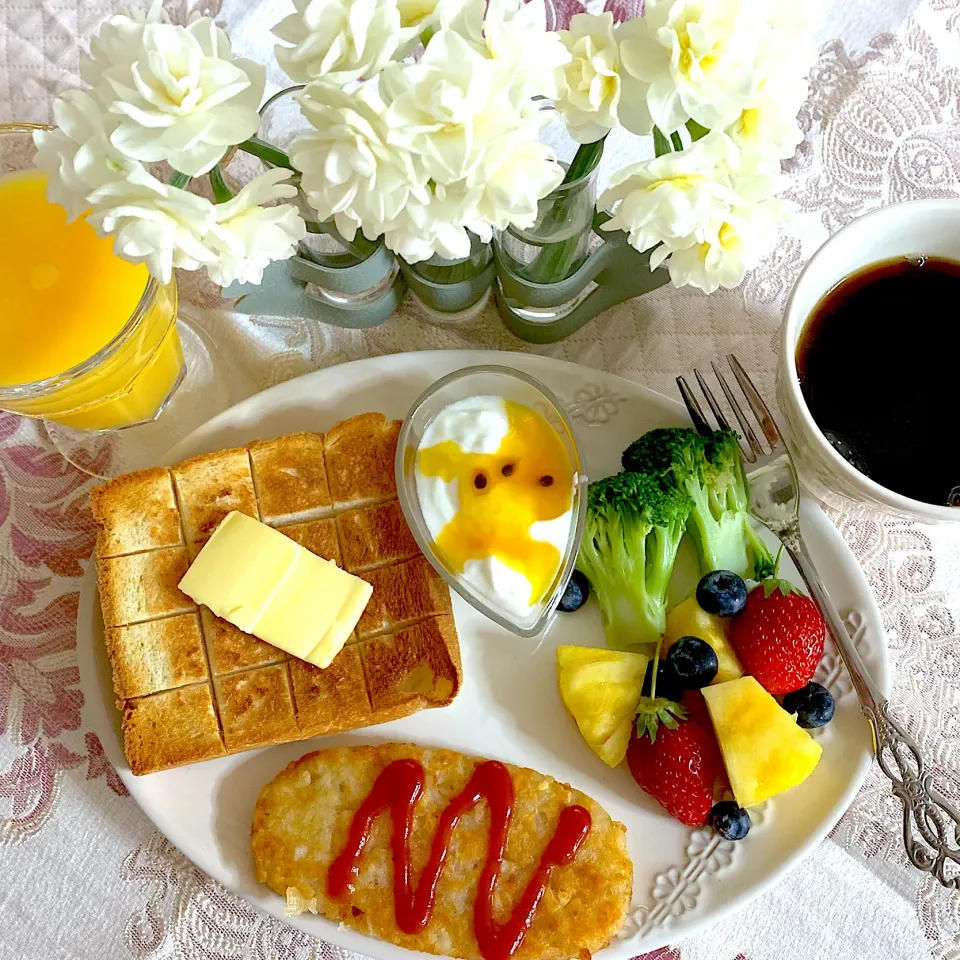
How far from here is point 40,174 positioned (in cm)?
146

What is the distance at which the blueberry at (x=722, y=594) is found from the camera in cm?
146

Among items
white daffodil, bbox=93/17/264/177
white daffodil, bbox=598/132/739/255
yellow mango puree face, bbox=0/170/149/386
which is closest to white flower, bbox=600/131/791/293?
white daffodil, bbox=598/132/739/255

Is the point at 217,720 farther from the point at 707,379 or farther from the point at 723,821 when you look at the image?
the point at 707,379

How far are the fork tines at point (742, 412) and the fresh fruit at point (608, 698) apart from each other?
0.40 m

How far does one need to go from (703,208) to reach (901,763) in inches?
39.0

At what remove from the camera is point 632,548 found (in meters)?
1.50

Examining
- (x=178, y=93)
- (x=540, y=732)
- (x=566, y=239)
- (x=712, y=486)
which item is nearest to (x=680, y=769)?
(x=540, y=732)

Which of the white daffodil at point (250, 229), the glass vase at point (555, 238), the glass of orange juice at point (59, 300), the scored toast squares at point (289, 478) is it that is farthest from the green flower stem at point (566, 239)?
the glass of orange juice at point (59, 300)

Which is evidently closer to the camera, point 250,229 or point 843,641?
point 250,229

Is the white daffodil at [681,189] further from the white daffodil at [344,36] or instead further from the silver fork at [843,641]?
the silver fork at [843,641]

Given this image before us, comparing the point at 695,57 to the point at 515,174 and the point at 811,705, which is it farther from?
the point at 811,705

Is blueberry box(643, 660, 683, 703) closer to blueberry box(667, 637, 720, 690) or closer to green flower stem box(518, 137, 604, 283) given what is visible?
blueberry box(667, 637, 720, 690)

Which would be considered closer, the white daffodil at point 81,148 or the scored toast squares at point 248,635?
the white daffodil at point 81,148

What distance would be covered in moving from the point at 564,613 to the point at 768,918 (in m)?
0.63
